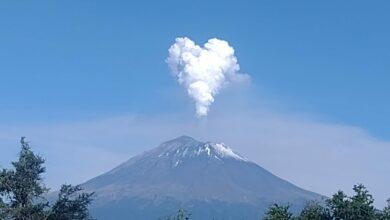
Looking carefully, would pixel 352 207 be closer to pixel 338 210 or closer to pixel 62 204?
pixel 338 210

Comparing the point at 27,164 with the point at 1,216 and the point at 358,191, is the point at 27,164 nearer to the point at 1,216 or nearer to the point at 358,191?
the point at 1,216

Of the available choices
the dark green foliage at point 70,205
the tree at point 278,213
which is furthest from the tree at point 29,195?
the tree at point 278,213

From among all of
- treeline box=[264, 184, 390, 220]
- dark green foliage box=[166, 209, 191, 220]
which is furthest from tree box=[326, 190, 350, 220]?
dark green foliage box=[166, 209, 191, 220]

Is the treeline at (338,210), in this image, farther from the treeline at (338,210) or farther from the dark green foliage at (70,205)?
the dark green foliage at (70,205)

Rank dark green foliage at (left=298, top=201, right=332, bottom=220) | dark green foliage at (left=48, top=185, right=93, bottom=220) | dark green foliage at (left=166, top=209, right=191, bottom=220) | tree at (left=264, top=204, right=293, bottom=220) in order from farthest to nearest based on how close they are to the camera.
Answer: dark green foliage at (left=298, top=201, right=332, bottom=220) < tree at (left=264, top=204, right=293, bottom=220) < dark green foliage at (left=48, top=185, right=93, bottom=220) < dark green foliage at (left=166, top=209, right=191, bottom=220)

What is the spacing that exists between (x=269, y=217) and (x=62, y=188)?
12010 millimetres

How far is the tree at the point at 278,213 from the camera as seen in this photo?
39.2 m

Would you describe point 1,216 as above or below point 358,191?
below

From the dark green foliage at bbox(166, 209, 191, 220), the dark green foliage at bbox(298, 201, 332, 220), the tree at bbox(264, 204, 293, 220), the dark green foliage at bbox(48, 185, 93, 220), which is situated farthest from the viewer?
the dark green foliage at bbox(298, 201, 332, 220)

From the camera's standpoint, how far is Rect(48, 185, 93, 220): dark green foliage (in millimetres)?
37969

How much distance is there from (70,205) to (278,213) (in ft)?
39.2

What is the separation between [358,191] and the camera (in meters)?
41.2

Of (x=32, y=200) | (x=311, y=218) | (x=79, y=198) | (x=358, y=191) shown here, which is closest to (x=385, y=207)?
(x=358, y=191)

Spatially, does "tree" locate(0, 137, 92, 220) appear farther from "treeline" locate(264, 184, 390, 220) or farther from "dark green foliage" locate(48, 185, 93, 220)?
"treeline" locate(264, 184, 390, 220)
